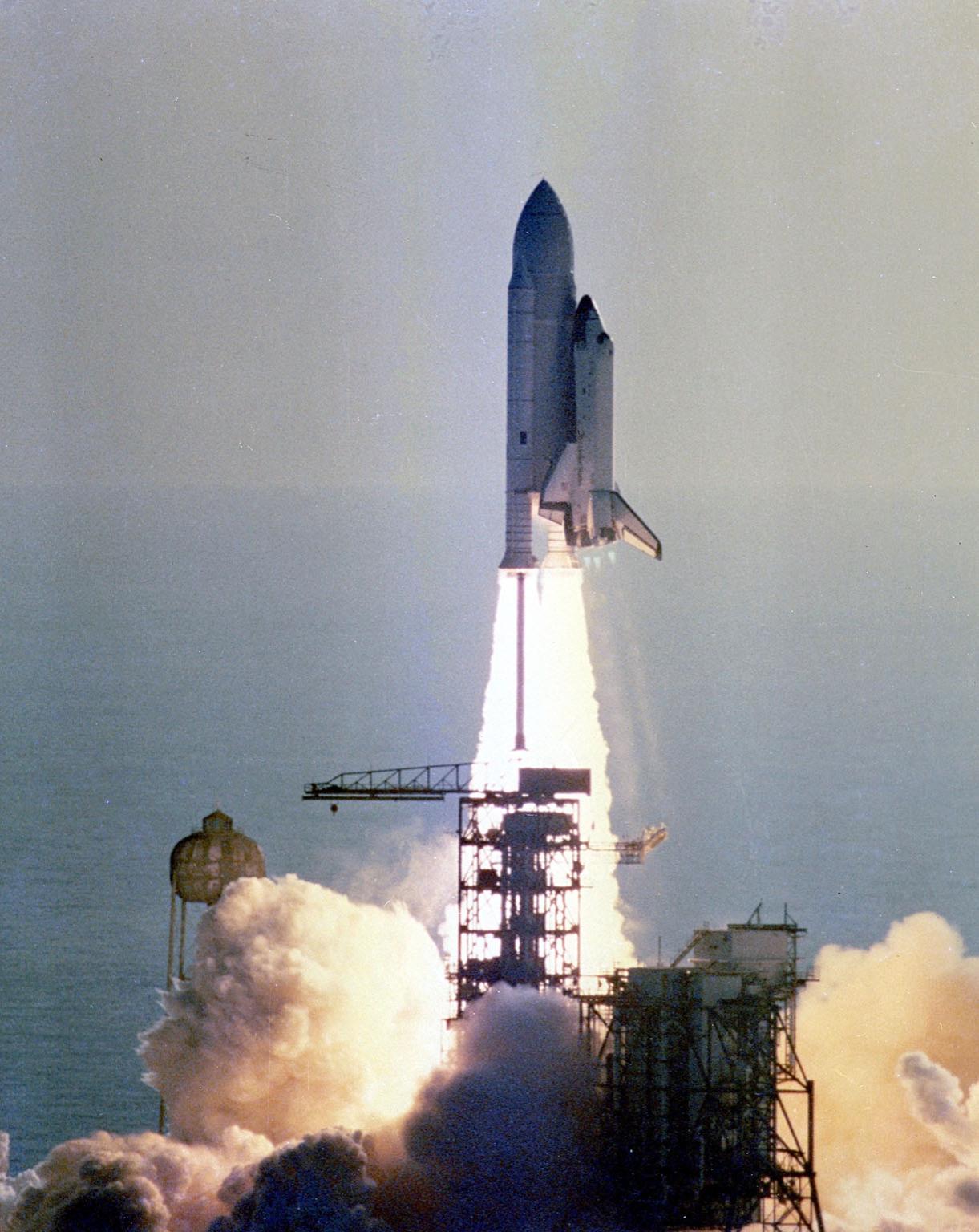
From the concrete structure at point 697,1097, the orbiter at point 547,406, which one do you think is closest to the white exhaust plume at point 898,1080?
the concrete structure at point 697,1097

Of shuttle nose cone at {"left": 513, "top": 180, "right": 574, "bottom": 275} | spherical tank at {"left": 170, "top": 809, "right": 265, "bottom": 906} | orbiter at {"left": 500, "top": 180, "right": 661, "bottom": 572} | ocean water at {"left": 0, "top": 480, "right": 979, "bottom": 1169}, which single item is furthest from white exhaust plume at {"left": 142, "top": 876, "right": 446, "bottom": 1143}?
ocean water at {"left": 0, "top": 480, "right": 979, "bottom": 1169}

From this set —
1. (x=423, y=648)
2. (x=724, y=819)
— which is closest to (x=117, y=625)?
(x=423, y=648)

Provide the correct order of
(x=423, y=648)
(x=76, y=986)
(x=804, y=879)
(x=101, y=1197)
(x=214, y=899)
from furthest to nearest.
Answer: (x=423, y=648) < (x=804, y=879) < (x=76, y=986) < (x=214, y=899) < (x=101, y=1197)

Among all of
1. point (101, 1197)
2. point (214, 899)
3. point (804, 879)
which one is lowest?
point (101, 1197)

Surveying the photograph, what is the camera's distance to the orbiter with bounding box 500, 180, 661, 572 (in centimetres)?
9256

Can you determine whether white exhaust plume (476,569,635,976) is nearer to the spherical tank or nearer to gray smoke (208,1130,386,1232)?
the spherical tank

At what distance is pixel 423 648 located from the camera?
182 meters

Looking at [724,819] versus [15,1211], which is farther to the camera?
[724,819]

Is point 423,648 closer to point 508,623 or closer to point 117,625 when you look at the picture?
point 117,625

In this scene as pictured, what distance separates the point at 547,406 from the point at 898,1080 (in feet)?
65.3

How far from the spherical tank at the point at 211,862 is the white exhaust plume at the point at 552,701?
22.7 ft

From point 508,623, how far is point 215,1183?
18.7 metres

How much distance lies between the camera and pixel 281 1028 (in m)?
88.9

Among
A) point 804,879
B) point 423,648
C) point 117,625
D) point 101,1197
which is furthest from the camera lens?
point 117,625
